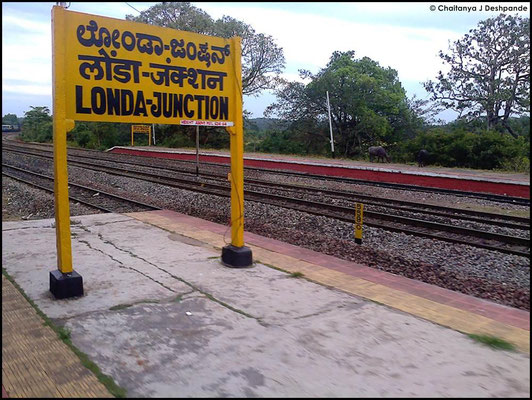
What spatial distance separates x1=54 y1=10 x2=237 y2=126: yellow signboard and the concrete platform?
6.33ft

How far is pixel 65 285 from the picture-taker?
460cm

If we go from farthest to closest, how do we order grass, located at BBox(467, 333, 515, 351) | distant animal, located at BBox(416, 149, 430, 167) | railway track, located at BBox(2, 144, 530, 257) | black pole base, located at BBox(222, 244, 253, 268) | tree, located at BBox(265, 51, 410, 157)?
tree, located at BBox(265, 51, 410, 157) < distant animal, located at BBox(416, 149, 430, 167) < railway track, located at BBox(2, 144, 530, 257) < black pole base, located at BBox(222, 244, 253, 268) < grass, located at BBox(467, 333, 515, 351)

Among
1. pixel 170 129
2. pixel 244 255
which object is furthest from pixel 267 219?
pixel 170 129

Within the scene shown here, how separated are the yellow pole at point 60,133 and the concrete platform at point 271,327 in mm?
520

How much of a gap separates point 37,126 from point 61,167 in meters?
56.8

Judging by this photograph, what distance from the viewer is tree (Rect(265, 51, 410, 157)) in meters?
34.7

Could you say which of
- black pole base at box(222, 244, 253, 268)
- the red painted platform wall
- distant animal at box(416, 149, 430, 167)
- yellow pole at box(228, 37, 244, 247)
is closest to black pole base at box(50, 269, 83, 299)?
black pole base at box(222, 244, 253, 268)

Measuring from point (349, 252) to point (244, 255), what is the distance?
7.07 ft

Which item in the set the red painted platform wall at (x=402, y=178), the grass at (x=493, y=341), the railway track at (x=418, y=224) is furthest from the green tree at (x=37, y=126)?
the grass at (x=493, y=341)

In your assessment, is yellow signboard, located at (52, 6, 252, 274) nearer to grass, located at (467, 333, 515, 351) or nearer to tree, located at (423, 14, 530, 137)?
grass, located at (467, 333, 515, 351)

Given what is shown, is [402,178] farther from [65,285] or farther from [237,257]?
[65,285]

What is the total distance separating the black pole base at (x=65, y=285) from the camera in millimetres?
4590

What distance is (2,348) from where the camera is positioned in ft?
11.3

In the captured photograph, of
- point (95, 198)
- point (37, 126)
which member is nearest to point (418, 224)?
point (95, 198)
